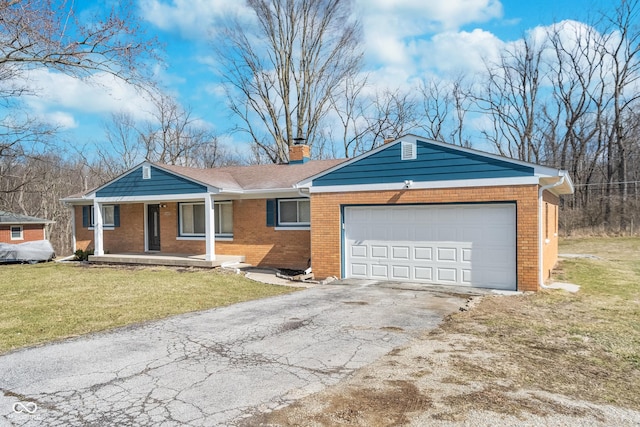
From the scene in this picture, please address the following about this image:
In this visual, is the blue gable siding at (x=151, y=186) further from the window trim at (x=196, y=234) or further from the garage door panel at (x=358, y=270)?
the garage door panel at (x=358, y=270)

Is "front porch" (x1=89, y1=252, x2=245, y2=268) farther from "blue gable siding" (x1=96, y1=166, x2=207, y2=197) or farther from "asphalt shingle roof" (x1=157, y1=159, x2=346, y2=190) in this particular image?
"asphalt shingle roof" (x1=157, y1=159, x2=346, y2=190)

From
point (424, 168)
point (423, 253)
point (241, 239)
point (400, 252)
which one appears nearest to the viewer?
point (424, 168)

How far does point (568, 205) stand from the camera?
32156mm

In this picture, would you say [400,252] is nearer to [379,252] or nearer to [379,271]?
[379,252]

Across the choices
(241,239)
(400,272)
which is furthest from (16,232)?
(400,272)

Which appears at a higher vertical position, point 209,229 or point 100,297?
point 209,229

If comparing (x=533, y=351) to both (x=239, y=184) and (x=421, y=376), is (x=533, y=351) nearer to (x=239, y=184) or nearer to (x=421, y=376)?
(x=421, y=376)

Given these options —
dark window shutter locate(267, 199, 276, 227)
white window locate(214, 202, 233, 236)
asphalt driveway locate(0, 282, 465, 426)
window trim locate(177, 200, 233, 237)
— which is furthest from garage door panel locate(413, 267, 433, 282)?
white window locate(214, 202, 233, 236)

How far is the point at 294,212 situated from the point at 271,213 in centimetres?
83

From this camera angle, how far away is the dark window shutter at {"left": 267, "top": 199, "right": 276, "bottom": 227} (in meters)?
15.4

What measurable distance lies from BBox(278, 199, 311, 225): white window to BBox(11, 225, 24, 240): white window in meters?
21.5

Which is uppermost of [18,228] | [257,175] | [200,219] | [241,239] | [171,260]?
[257,175]

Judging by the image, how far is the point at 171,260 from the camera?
15.5m

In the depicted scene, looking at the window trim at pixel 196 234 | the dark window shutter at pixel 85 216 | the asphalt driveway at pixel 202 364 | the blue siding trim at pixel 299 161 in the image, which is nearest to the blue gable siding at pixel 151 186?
the window trim at pixel 196 234
